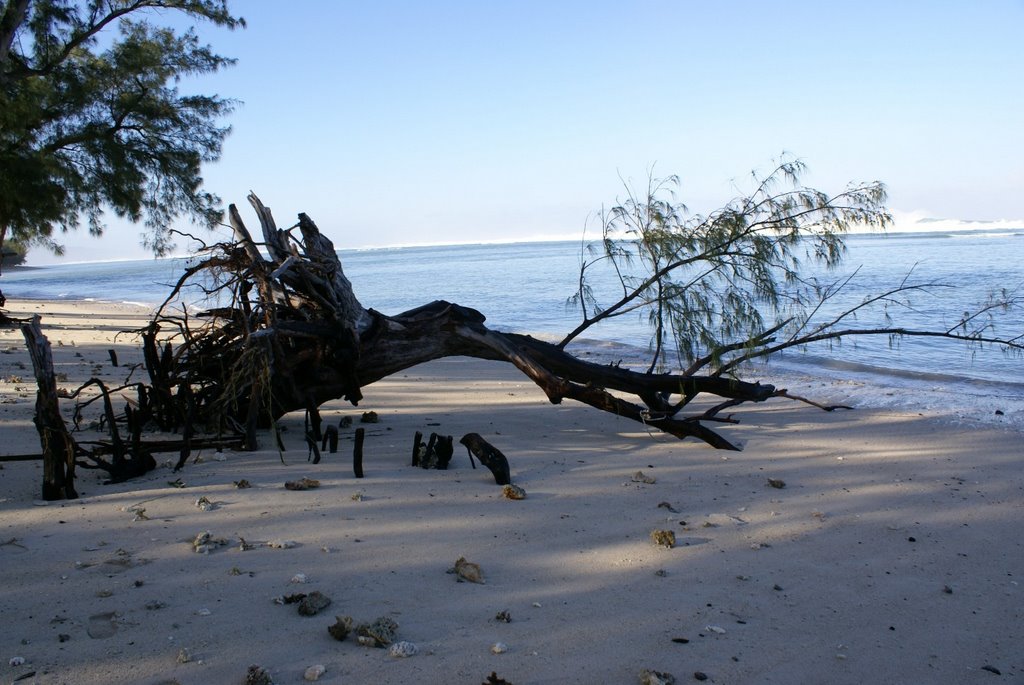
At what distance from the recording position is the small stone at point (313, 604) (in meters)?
2.78

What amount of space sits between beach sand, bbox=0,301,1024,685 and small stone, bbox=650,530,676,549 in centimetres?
4

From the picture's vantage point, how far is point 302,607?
2.79 metres

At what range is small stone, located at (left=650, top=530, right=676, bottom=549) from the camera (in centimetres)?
357

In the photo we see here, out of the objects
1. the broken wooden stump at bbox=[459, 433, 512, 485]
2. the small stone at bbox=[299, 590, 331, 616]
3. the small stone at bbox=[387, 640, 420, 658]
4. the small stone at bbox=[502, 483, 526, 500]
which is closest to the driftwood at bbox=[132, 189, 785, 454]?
the broken wooden stump at bbox=[459, 433, 512, 485]

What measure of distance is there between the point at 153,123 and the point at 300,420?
413 inches

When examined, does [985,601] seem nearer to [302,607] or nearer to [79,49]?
[302,607]

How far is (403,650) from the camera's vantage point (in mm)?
2537

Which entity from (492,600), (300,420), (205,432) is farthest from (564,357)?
(492,600)

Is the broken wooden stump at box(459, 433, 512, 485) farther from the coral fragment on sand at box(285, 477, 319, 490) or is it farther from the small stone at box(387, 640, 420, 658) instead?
the small stone at box(387, 640, 420, 658)

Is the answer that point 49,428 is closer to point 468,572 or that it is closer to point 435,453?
point 435,453

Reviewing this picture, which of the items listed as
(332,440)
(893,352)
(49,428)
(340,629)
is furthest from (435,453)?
(893,352)

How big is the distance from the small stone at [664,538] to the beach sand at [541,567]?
42 mm

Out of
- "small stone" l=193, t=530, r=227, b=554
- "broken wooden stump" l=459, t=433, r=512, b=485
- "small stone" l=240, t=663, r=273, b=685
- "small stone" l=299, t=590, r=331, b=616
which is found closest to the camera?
"small stone" l=240, t=663, r=273, b=685

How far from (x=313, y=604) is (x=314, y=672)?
17.3 inches
